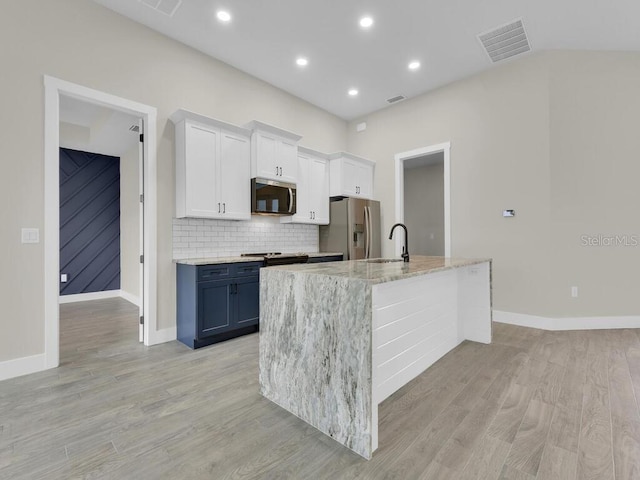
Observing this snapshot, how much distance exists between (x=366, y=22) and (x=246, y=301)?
3464 millimetres

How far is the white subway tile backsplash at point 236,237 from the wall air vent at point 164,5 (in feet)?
7.20

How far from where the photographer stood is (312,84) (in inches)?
190

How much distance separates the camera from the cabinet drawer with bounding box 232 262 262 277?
3.64m

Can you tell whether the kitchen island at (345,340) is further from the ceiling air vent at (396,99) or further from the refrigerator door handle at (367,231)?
the ceiling air vent at (396,99)

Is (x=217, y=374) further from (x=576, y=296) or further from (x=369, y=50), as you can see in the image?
(x=576, y=296)

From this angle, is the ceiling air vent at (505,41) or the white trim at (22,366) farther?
the ceiling air vent at (505,41)

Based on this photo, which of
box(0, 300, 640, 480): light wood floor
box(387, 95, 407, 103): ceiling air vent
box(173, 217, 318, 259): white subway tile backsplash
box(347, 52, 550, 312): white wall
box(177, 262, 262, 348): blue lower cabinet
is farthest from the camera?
box(387, 95, 407, 103): ceiling air vent

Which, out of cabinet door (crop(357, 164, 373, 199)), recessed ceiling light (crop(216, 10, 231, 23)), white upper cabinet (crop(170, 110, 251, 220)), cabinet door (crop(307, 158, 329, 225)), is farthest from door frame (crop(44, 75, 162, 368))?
cabinet door (crop(357, 164, 373, 199))

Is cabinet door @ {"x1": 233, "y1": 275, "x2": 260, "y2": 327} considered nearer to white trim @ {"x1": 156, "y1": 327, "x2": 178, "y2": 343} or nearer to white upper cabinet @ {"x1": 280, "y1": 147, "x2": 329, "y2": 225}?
white trim @ {"x1": 156, "y1": 327, "x2": 178, "y2": 343}

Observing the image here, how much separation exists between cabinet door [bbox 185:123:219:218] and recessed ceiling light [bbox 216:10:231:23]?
116 cm

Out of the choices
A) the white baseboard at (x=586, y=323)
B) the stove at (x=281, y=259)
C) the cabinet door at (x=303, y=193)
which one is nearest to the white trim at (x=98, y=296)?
the stove at (x=281, y=259)

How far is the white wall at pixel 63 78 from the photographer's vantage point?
267 cm

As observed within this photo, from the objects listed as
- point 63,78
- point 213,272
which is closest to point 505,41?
point 213,272

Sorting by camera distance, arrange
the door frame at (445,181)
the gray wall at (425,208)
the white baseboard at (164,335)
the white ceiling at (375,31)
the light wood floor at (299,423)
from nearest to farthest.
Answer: the light wood floor at (299,423) → the white ceiling at (375,31) → the white baseboard at (164,335) → the door frame at (445,181) → the gray wall at (425,208)
